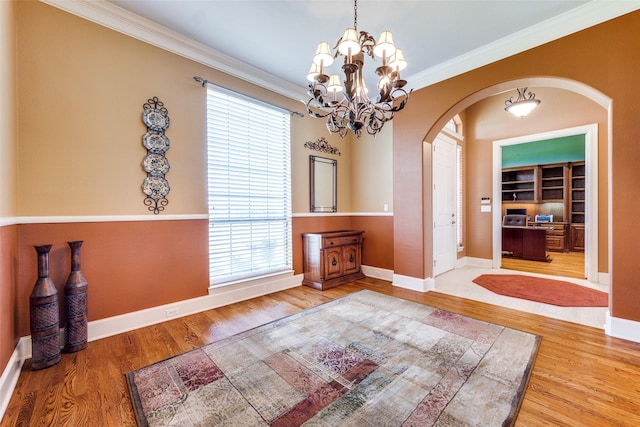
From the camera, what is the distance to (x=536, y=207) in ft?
27.0

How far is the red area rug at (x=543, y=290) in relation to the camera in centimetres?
338

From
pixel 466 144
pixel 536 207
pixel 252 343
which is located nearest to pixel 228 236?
pixel 252 343

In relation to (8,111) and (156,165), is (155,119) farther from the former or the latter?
(8,111)

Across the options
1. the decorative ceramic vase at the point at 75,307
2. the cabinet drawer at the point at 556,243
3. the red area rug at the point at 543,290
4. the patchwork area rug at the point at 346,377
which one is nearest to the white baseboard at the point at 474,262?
the red area rug at the point at 543,290

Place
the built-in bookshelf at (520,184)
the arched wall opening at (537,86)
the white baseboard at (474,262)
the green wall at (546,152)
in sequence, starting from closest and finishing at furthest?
the arched wall opening at (537,86) < the white baseboard at (474,262) < the green wall at (546,152) < the built-in bookshelf at (520,184)

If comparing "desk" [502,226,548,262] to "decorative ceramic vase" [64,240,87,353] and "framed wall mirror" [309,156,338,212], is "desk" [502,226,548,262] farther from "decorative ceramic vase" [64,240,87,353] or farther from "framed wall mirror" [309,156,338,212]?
"decorative ceramic vase" [64,240,87,353]

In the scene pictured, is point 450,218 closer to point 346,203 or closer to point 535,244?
point 346,203

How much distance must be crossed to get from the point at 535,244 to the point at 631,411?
18.2ft

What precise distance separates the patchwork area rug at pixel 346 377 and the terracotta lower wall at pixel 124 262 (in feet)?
3.15

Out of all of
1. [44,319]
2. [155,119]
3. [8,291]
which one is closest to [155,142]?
[155,119]

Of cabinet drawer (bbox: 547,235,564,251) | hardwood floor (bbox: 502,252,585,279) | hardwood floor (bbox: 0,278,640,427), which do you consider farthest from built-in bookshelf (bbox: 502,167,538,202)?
hardwood floor (bbox: 0,278,640,427)

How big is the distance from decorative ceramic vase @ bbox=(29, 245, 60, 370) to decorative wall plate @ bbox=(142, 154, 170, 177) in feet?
3.49

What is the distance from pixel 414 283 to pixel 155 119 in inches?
157

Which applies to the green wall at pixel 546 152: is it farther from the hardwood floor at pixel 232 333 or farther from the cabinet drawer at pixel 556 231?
the hardwood floor at pixel 232 333
